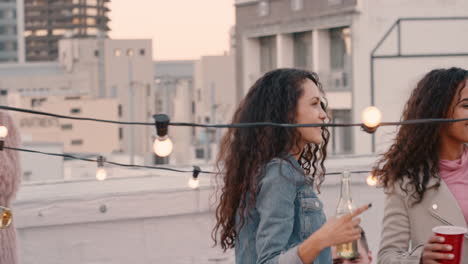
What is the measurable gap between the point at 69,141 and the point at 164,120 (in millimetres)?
44597

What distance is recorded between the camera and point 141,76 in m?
59.2

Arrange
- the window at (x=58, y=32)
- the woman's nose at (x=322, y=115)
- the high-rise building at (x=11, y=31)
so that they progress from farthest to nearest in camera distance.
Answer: the window at (x=58, y=32), the high-rise building at (x=11, y=31), the woman's nose at (x=322, y=115)

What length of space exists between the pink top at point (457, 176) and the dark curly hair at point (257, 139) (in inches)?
21.0

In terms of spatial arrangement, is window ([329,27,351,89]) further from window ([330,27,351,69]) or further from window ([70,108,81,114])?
window ([70,108,81,114])

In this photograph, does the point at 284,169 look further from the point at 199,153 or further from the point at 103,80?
the point at 103,80

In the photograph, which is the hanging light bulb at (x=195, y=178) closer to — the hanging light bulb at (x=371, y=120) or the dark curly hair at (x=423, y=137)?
the dark curly hair at (x=423, y=137)

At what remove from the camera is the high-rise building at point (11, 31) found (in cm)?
10744

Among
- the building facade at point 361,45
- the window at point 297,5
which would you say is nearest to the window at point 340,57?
the building facade at point 361,45

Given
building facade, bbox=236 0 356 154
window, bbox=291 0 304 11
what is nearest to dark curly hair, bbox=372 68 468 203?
building facade, bbox=236 0 356 154

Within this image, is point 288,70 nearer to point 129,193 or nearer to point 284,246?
point 284,246

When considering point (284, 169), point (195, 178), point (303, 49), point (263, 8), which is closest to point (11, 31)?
point (263, 8)

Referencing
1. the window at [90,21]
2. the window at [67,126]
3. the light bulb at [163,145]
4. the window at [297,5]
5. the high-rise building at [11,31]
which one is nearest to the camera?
the light bulb at [163,145]

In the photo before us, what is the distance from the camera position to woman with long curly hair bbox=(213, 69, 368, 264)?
2.08 meters

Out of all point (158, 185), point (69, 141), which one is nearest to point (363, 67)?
point (69, 141)
